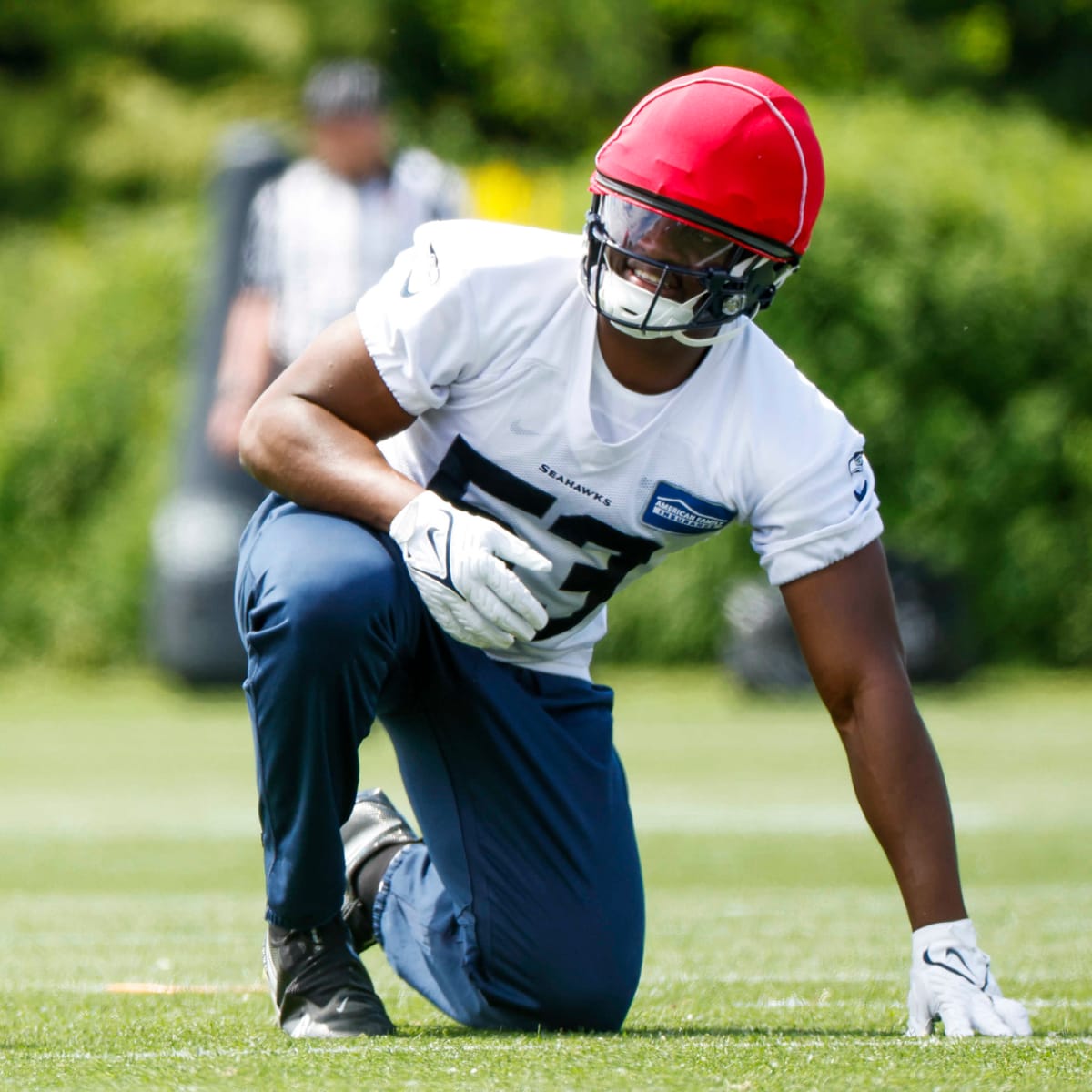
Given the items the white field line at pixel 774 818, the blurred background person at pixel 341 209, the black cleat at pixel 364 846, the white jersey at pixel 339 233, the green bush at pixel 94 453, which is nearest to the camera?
the black cleat at pixel 364 846

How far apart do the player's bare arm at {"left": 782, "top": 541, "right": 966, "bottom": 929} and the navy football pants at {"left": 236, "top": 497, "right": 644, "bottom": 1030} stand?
47 centimetres

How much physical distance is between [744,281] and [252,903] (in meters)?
2.30

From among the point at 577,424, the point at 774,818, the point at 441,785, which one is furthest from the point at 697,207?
the point at 774,818

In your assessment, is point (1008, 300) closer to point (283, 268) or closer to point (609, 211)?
point (283, 268)

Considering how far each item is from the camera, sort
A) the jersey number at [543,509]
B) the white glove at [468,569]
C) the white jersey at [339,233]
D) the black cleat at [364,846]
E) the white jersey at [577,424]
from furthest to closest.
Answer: the white jersey at [339,233] < the black cleat at [364,846] < the jersey number at [543,509] < the white jersey at [577,424] < the white glove at [468,569]

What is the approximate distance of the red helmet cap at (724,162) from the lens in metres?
2.91

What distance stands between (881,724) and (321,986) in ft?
2.91

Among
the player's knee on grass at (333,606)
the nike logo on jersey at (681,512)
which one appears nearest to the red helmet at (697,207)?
the nike logo on jersey at (681,512)

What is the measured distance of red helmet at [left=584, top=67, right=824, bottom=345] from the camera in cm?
291

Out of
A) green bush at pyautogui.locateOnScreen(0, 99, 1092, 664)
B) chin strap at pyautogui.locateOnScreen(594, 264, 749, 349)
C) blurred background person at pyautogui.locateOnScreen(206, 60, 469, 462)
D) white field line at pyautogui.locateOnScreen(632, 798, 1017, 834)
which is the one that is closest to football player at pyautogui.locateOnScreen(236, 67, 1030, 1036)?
chin strap at pyautogui.locateOnScreen(594, 264, 749, 349)

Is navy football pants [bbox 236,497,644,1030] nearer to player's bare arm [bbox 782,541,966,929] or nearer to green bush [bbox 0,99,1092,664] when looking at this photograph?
player's bare arm [bbox 782,541,966,929]

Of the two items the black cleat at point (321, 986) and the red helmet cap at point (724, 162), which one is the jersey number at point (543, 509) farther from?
the black cleat at point (321, 986)

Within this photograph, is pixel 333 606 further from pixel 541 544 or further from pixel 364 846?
pixel 364 846

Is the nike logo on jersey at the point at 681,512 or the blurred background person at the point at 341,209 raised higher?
the blurred background person at the point at 341,209
